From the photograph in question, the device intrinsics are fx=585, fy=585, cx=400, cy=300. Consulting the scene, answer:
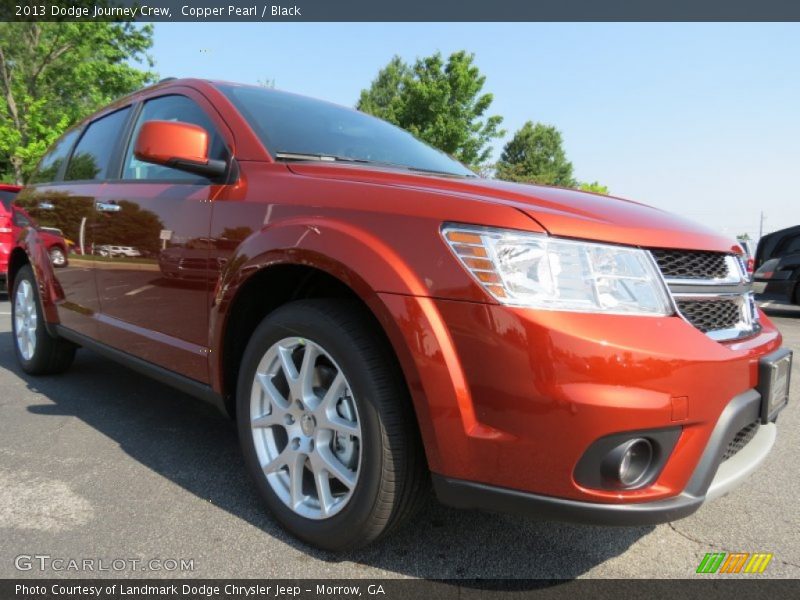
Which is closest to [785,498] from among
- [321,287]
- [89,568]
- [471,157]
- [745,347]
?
[745,347]

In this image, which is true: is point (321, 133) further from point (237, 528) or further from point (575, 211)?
point (237, 528)

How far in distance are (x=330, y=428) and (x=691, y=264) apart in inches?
48.4

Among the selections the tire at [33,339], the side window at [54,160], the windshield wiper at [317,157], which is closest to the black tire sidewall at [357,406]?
the windshield wiper at [317,157]

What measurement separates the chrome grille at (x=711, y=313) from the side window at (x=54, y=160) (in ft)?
12.8

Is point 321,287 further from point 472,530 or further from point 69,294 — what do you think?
point 69,294

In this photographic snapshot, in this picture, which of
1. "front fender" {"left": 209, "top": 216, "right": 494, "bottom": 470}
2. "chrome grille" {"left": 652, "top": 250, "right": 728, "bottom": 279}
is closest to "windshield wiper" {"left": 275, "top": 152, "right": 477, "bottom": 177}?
"front fender" {"left": 209, "top": 216, "right": 494, "bottom": 470}

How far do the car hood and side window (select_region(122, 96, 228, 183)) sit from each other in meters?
0.49

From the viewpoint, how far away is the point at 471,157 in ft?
72.9

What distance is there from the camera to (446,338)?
5.18 ft

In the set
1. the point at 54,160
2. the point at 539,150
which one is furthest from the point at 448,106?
the point at 539,150

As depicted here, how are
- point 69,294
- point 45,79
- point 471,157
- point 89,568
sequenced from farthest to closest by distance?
point 471,157, point 45,79, point 69,294, point 89,568

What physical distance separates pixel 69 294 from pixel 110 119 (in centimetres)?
108

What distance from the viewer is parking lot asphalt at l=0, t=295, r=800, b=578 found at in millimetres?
1885

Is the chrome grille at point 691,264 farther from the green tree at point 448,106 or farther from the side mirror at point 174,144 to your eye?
the green tree at point 448,106
